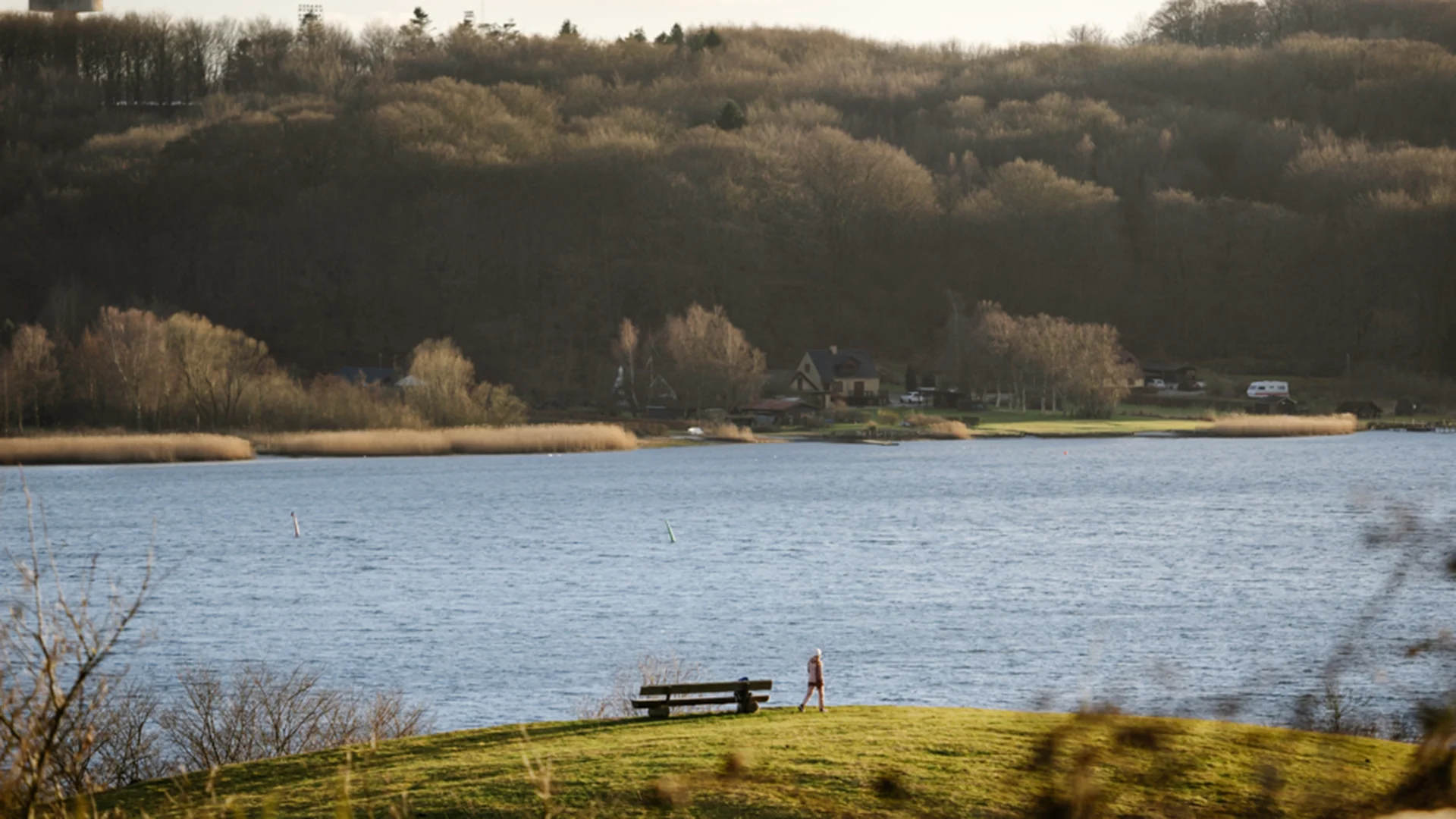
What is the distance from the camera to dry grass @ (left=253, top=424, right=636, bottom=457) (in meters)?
77.4

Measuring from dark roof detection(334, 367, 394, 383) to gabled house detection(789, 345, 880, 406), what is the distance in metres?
26.8

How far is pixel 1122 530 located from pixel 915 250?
3169 inches

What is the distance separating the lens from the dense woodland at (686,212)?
387ft

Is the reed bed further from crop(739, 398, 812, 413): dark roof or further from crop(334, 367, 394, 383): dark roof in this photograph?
crop(334, 367, 394, 383): dark roof

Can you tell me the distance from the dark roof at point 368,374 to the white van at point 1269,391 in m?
54.9

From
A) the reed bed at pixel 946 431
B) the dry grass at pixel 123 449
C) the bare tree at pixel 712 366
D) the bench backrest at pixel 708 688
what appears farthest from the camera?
the bare tree at pixel 712 366

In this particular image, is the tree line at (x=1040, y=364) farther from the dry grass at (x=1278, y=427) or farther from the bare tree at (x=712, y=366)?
the bare tree at (x=712, y=366)

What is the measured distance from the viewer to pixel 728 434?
9075 cm

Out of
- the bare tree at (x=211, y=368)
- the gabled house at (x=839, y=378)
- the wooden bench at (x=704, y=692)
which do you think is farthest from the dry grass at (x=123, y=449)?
the wooden bench at (x=704, y=692)

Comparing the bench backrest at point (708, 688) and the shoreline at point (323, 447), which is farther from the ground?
the bench backrest at point (708, 688)

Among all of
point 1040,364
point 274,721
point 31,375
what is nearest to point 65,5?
point 274,721

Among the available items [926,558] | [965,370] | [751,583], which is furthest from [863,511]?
[965,370]

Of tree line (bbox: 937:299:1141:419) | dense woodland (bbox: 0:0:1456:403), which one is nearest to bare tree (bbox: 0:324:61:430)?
dense woodland (bbox: 0:0:1456:403)

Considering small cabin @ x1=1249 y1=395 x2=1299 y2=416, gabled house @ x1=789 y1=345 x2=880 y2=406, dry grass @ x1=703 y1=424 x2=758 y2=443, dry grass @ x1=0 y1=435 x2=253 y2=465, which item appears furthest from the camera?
gabled house @ x1=789 y1=345 x2=880 y2=406
